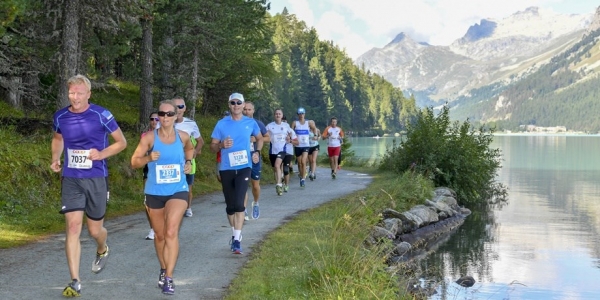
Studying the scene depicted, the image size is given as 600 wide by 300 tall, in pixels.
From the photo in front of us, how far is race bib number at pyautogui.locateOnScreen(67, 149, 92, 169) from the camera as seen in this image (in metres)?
7.61

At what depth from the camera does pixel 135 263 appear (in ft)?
→ 31.5

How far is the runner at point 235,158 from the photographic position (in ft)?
33.6

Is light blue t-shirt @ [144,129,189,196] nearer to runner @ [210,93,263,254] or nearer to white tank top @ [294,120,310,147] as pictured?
runner @ [210,93,263,254]

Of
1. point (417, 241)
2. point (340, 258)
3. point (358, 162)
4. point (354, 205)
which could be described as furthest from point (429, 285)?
point (358, 162)

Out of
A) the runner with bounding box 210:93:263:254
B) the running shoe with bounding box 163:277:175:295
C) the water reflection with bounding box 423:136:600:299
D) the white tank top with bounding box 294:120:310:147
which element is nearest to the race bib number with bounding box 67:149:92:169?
the running shoe with bounding box 163:277:175:295

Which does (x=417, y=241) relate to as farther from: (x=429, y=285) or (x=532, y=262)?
(x=429, y=285)

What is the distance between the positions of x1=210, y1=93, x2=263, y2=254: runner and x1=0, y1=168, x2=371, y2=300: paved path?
2.03 ft

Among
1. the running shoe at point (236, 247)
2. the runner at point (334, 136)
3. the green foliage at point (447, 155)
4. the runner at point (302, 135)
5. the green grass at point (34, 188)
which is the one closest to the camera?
the running shoe at point (236, 247)

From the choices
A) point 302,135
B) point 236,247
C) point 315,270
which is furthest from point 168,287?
point 302,135

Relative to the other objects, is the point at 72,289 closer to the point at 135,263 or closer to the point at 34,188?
the point at 135,263

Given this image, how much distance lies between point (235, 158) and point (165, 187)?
2.49m

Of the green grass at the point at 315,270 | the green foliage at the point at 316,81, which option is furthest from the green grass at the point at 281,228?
the green foliage at the point at 316,81

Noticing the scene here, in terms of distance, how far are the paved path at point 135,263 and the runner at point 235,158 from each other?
62cm

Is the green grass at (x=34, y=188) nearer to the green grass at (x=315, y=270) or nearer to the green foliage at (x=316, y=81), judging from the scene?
the green grass at (x=315, y=270)
